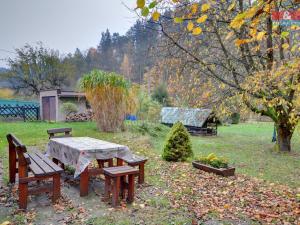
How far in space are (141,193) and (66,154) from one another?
1349 mm

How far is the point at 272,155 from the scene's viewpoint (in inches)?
325

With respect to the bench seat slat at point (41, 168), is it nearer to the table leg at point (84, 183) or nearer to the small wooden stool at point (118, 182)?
the table leg at point (84, 183)

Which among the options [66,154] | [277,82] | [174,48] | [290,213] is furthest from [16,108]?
[290,213]

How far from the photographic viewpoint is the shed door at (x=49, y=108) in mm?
16125

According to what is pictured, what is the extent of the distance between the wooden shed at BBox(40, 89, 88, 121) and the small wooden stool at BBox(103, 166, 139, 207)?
1217cm

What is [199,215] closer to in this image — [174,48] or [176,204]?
[176,204]

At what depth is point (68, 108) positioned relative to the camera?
A: 15570mm

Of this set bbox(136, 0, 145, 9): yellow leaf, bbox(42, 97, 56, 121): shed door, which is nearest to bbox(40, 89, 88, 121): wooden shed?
bbox(42, 97, 56, 121): shed door

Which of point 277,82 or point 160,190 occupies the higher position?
point 277,82

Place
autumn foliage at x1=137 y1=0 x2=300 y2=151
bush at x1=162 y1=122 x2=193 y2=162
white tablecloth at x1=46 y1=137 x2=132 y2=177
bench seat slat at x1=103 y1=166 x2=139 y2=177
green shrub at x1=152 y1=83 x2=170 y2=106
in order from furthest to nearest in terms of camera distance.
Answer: green shrub at x1=152 y1=83 x2=170 y2=106 < autumn foliage at x1=137 y1=0 x2=300 y2=151 < bush at x1=162 y1=122 x2=193 y2=162 < white tablecloth at x1=46 y1=137 x2=132 y2=177 < bench seat slat at x1=103 y1=166 x2=139 y2=177

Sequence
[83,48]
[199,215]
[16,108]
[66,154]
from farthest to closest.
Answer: [83,48] < [16,108] < [66,154] < [199,215]

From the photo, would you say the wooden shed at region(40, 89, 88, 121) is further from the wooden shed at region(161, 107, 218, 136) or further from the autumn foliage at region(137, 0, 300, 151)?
the autumn foliage at region(137, 0, 300, 151)

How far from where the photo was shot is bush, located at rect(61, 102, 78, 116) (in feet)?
50.8

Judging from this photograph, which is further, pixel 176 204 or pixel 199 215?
pixel 176 204
